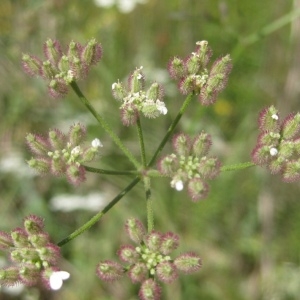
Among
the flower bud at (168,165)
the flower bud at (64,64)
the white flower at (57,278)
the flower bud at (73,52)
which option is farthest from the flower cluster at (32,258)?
the flower bud at (73,52)

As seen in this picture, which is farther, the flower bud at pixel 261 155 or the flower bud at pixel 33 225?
the flower bud at pixel 261 155

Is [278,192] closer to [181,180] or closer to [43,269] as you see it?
[181,180]

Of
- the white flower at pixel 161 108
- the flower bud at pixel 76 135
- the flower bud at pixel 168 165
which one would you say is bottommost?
the flower bud at pixel 168 165

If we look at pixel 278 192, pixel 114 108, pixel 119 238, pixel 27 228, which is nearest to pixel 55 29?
pixel 114 108

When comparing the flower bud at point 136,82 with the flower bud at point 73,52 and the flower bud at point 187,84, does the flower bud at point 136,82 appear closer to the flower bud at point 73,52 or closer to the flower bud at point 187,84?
the flower bud at point 187,84

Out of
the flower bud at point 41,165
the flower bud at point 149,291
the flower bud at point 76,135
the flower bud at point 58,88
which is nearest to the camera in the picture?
the flower bud at point 149,291
